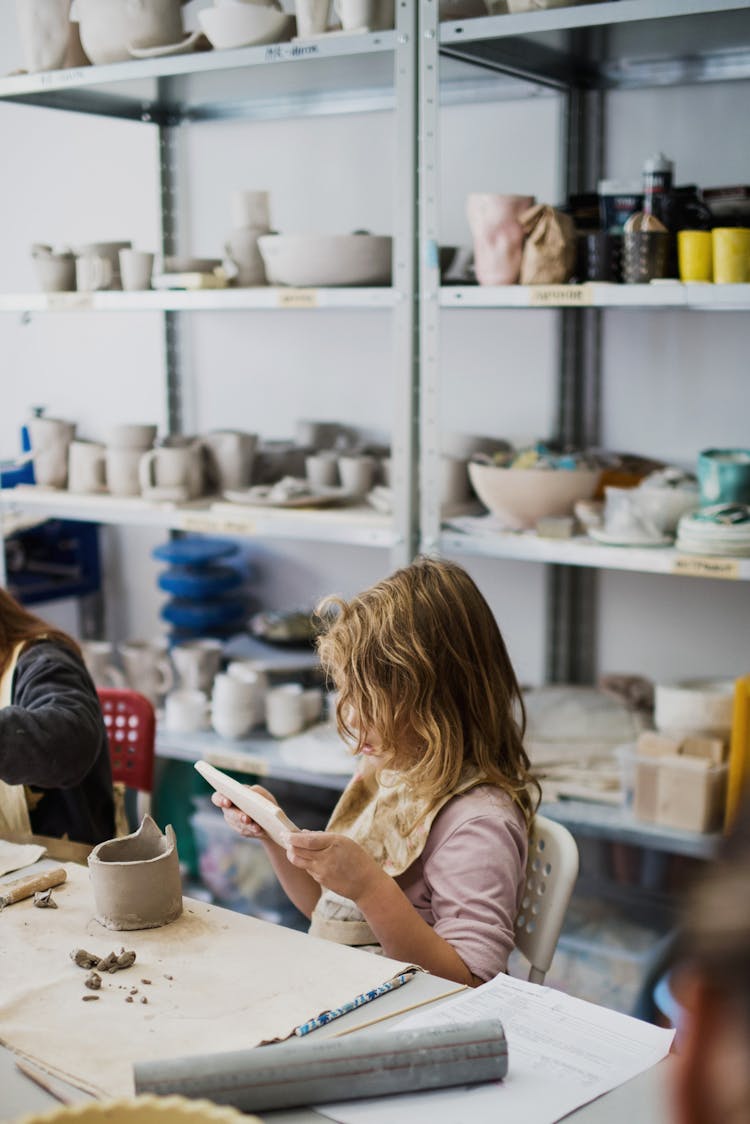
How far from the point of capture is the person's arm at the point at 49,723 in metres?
1.79

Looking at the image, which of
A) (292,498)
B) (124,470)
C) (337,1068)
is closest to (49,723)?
(337,1068)

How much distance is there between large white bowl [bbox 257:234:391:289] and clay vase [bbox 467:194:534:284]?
0.28 meters

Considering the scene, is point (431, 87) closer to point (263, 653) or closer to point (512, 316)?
point (512, 316)

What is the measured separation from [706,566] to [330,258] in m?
0.99

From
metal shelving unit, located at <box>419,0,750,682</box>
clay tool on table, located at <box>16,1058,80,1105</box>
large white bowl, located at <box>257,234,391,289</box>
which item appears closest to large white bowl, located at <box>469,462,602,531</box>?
metal shelving unit, located at <box>419,0,750,682</box>

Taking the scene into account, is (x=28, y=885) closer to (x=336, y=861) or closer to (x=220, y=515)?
(x=336, y=861)

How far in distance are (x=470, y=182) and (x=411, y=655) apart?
1795 mm

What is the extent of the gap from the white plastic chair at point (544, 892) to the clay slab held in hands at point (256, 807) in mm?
346

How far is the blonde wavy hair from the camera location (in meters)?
1.56

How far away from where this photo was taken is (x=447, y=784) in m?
1.57

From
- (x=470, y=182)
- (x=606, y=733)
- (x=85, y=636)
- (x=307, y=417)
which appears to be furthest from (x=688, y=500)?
(x=85, y=636)

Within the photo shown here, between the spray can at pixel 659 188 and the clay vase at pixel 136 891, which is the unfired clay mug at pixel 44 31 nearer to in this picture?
the spray can at pixel 659 188

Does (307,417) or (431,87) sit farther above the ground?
(431,87)

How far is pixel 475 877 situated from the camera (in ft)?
4.91
